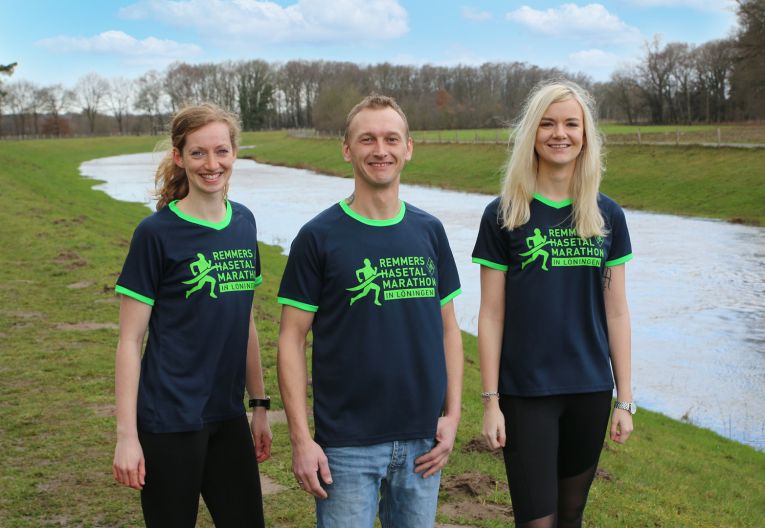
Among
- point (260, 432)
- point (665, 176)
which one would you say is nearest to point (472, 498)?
point (260, 432)

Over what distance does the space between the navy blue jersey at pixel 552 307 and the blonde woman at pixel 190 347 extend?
3.65ft

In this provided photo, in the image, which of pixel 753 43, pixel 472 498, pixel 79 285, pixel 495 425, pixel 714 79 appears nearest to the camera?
pixel 495 425

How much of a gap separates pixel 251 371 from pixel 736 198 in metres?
27.8

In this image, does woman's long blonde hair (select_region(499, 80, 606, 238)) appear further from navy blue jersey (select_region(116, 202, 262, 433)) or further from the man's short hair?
navy blue jersey (select_region(116, 202, 262, 433))

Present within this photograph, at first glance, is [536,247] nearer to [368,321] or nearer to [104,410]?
[368,321]

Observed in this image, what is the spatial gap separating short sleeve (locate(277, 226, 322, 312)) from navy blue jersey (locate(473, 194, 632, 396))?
2.88ft

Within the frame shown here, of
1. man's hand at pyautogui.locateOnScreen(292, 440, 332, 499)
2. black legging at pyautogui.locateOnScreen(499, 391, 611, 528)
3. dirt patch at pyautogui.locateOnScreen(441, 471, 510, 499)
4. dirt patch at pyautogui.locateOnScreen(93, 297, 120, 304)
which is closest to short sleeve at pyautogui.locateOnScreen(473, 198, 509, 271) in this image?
black legging at pyautogui.locateOnScreen(499, 391, 611, 528)

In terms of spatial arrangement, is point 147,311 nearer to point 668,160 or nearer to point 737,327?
point 737,327

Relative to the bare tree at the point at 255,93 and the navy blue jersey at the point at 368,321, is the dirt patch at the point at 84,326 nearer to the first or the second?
the navy blue jersey at the point at 368,321

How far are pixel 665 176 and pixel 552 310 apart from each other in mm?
32134

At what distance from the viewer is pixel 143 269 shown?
315 centimetres

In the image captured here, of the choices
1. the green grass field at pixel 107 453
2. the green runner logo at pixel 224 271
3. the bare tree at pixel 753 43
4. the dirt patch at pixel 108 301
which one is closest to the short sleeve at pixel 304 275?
the green runner logo at pixel 224 271

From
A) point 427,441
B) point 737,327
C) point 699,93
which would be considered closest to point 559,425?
point 427,441

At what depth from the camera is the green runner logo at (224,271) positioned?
10.5 ft
